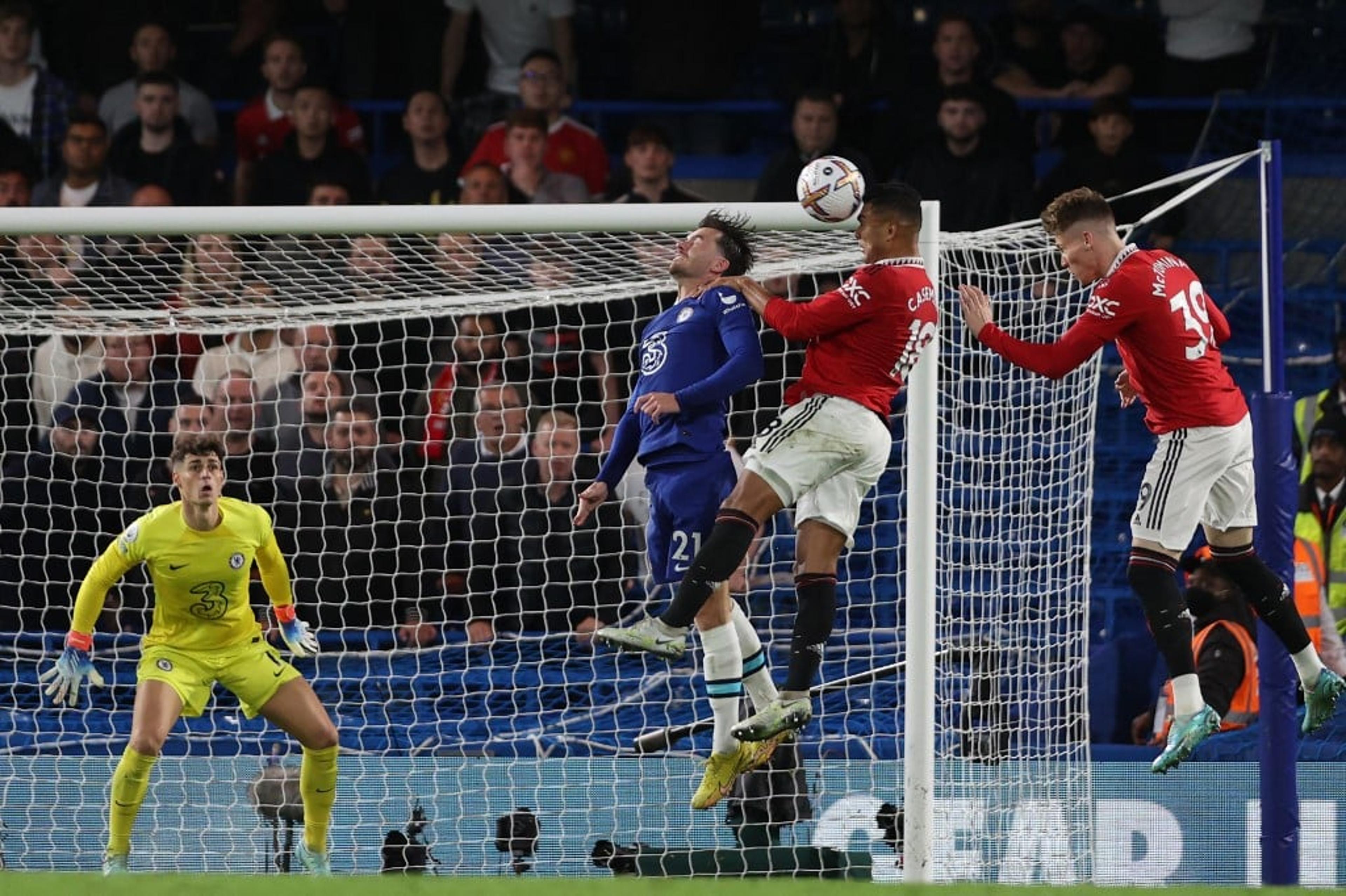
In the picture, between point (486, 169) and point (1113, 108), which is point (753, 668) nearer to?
point (486, 169)

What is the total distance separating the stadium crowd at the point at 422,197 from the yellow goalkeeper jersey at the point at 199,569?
1.27 ft

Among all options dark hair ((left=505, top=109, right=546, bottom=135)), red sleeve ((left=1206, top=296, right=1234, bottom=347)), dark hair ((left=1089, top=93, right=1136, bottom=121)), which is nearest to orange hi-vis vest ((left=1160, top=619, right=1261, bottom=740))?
red sleeve ((left=1206, top=296, right=1234, bottom=347))

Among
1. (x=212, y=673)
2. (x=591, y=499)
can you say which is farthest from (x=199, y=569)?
(x=591, y=499)

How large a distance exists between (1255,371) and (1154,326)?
500cm

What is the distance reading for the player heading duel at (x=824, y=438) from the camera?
7297 mm

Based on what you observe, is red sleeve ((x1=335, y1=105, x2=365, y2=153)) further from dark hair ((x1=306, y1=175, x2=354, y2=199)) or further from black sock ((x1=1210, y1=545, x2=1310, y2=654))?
black sock ((x1=1210, y1=545, x2=1310, y2=654))

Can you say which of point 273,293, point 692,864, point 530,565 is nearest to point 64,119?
point 273,293

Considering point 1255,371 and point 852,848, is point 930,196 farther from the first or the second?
point 852,848

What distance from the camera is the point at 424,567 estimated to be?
1041cm

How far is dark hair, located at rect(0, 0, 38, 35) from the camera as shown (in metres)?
12.9

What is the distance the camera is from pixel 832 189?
7289 millimetres

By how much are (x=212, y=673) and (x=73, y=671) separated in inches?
24.6

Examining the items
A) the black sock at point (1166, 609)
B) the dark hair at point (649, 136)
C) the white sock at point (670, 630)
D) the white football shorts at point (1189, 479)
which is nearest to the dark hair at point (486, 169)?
the dark hair at point (649, 136)

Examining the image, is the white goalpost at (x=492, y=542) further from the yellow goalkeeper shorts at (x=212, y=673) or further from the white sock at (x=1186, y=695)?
the white sock at (x=1186, y=695)
